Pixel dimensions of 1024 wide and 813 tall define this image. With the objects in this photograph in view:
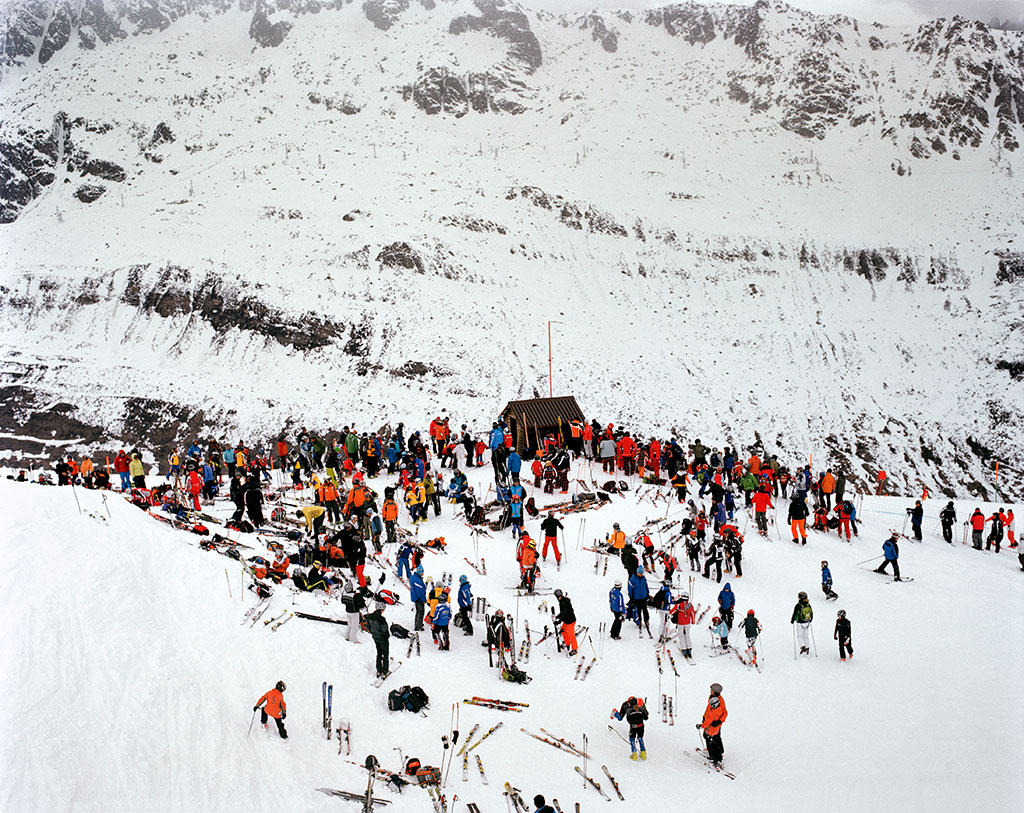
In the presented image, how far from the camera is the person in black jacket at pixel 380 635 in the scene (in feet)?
35.0

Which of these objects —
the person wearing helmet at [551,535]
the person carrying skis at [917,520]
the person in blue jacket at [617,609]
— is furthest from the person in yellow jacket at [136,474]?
the person carrying skis at [917,520]

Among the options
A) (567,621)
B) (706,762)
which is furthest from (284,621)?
(706,762)

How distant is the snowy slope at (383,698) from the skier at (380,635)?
29 centimetres

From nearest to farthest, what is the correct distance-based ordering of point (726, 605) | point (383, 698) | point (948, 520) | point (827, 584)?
1. point (383, 698)
2. point (726, 605)
3. point (827, 584)
4. point (948, 520)

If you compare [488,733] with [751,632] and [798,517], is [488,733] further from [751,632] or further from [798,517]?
[798,517]

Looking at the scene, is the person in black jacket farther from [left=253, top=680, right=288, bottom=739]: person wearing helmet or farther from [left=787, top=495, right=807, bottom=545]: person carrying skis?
[left=787, top=495, right=807, bottom=545]: person carrying skis

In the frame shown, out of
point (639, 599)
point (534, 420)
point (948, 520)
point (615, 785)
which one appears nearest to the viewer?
point (615, 785)

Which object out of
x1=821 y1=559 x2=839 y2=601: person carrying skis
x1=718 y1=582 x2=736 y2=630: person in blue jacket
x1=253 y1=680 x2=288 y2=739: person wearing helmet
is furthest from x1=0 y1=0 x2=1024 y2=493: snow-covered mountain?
x1=253 y1=680 x2=288 y2=739: person wearing helmet

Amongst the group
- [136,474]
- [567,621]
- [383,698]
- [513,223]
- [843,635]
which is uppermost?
[513,223]

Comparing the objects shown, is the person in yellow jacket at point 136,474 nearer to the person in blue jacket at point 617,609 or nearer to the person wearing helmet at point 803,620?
the person in blue jacket at point 617,609

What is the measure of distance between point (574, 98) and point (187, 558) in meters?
69.2

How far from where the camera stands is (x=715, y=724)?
926 centimetres

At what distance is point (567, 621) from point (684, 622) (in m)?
2.43

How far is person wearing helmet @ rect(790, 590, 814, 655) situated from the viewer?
12.3 m
